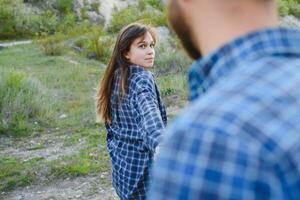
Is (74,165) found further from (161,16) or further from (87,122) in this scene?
(161,16)

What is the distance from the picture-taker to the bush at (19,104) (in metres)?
8.50

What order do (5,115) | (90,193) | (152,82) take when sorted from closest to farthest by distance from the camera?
(152,82) < (90,193) < (5,115)

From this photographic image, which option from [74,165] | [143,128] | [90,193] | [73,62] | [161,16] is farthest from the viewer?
[161,16]

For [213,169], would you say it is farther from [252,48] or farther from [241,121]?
A: [252,48]

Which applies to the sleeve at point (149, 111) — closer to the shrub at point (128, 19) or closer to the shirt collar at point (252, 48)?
the shirt collar at point (252, 48)

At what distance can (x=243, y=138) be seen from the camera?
889 mm

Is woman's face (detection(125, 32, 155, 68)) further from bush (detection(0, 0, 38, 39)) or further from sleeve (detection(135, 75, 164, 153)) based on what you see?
bush (detection(0, 0, 38, 39))

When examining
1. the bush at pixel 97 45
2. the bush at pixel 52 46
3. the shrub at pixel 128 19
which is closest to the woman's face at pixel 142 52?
the bush at pixel 97 45

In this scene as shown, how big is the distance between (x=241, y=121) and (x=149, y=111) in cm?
199

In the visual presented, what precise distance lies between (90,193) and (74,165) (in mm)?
761

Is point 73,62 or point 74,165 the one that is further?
point 73,62

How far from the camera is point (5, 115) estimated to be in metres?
8.73

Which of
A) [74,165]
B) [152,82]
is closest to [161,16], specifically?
[74,165]

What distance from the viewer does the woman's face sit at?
137 inches
